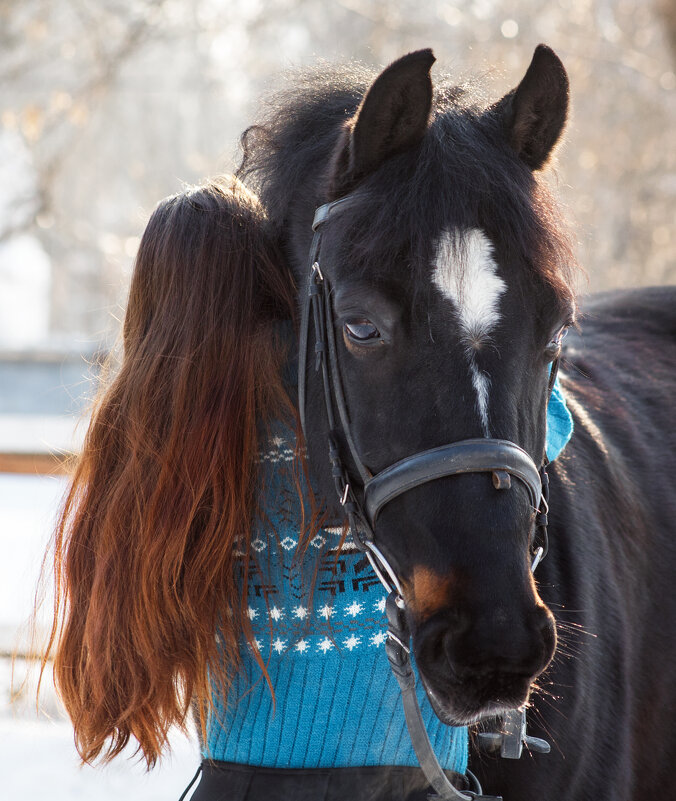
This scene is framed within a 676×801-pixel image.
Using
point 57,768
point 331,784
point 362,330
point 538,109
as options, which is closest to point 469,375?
point 362,330

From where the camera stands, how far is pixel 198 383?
1532 mm

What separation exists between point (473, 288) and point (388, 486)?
1.06 feet

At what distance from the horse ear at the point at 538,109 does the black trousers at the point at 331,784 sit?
3.70 ft

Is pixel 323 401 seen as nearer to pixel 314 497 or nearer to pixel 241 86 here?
pixel 314 497

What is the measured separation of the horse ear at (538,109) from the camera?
4.57 feet

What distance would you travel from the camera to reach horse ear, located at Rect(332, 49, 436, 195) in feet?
4.28

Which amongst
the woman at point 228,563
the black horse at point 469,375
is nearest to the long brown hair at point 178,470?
the woman at point 228,563

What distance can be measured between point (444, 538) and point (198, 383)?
59 centimetres

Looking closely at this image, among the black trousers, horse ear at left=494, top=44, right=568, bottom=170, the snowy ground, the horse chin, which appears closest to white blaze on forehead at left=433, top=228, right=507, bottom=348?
horse ear at left=494, top=44, right=568, bottom=170

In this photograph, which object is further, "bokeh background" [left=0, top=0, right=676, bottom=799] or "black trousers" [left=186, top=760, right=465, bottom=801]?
"bokeh background" [left=0, top=0, right=676, bottom=799]

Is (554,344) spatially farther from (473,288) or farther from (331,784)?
(331,784)

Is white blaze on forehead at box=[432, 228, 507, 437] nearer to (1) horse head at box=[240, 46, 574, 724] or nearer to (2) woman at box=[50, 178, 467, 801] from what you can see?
(1) horse head at box=[240, 46, 574, 724]

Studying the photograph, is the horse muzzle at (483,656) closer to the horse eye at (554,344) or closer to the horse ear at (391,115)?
the horse eye at (554,344)

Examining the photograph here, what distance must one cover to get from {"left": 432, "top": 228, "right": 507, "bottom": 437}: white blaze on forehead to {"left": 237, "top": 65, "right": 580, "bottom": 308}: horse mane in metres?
0.03
